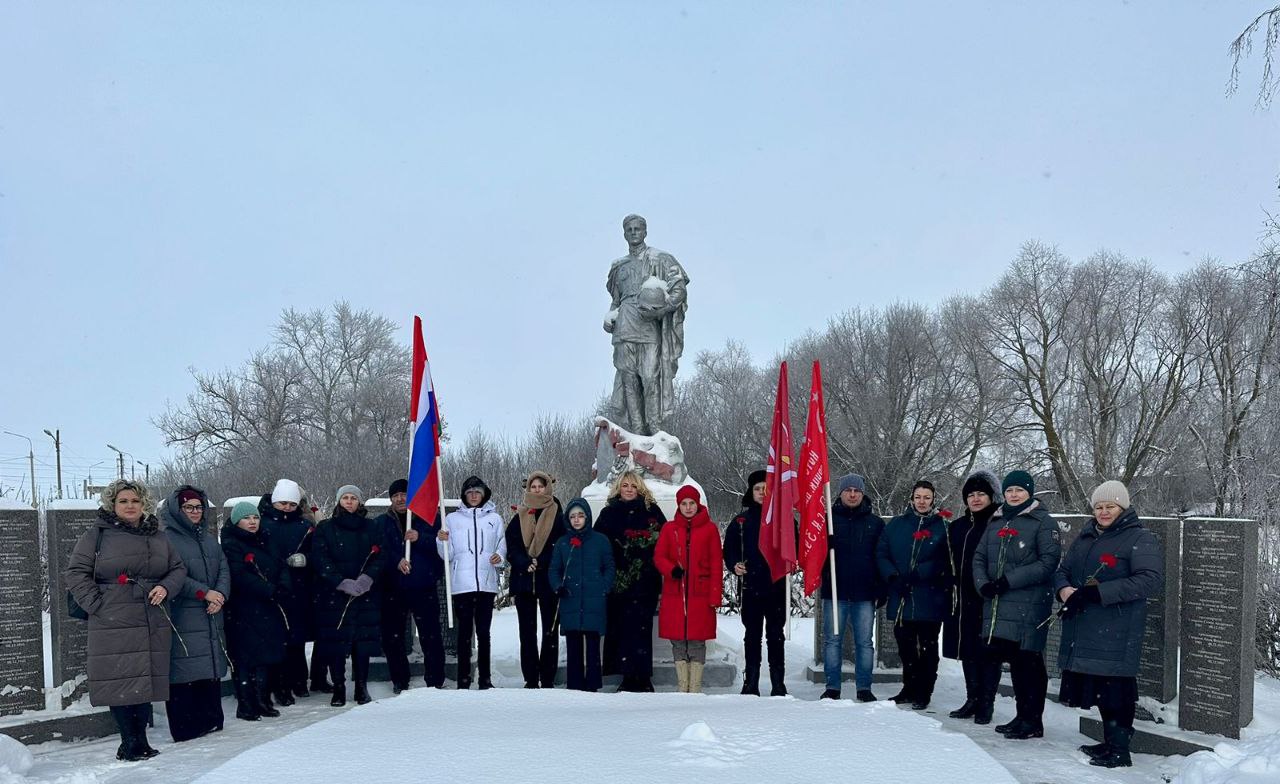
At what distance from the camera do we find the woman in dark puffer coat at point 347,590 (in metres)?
7.17

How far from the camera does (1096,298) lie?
29812mm

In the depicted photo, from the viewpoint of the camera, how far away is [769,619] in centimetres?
697

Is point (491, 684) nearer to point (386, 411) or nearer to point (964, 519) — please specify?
point (964, 519)

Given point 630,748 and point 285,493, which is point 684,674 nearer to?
point 630,748

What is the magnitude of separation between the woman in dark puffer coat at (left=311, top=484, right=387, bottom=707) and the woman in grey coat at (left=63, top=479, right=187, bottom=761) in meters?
1.38

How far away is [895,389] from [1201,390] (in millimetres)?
8425

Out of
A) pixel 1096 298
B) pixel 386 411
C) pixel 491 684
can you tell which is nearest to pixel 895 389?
pixel 1096 298

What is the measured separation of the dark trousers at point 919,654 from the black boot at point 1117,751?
146 cm

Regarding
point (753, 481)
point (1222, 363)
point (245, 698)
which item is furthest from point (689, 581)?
point (1222, 363)

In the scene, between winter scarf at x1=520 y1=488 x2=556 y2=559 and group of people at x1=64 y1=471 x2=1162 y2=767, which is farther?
winter scarf at x1=520 y1=488 x2=556 y2=559

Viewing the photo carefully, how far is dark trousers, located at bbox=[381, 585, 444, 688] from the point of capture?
7.34 metres

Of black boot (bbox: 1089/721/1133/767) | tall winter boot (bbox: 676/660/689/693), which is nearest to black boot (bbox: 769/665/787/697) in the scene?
tall winter boot (bbox: 676/660/689/693)

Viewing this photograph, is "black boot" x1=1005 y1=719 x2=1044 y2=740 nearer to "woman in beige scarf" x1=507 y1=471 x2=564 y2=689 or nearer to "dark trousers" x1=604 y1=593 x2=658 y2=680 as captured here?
"dark trousers" x1=604 y1=593 x2=658 y2=680

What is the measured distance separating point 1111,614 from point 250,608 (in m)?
5.81
